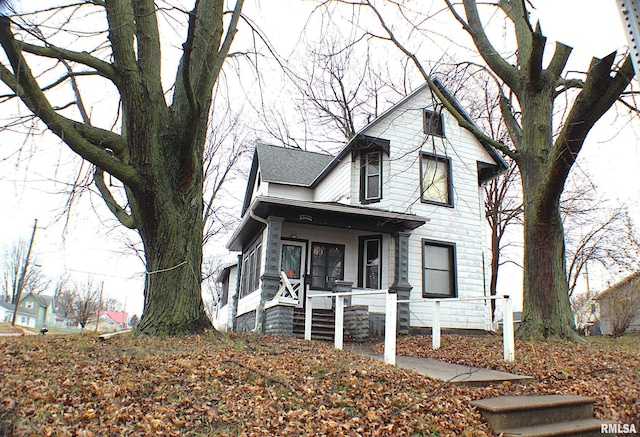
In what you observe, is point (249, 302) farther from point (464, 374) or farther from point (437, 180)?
point (464, 374)

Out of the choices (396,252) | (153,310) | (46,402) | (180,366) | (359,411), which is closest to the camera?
(46,402)

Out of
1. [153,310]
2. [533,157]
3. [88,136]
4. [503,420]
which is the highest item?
[533,157]

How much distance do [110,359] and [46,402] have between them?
1.34 m

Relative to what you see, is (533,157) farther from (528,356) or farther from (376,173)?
(376,173)

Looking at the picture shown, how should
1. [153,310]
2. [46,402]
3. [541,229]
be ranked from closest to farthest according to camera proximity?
1. [46,402]
2. [153,310]
3. [541,229]

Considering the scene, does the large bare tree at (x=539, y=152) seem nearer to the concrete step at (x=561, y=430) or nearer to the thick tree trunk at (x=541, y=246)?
the thick tree trunk at (x=541, y=246)

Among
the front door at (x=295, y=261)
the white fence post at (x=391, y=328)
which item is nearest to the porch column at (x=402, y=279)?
the front door at (x=295, y=261)

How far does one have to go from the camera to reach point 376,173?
13773mm

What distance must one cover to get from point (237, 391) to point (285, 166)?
44.3 feet

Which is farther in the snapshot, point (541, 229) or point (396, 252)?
point (396, 252)

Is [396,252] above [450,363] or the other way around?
above

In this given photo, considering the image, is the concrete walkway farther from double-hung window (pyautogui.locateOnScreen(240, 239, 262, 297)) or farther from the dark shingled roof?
the dark shingled roof

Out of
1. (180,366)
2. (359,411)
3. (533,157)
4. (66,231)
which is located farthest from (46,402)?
(533,157)

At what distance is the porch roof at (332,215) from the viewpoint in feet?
36.7
